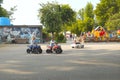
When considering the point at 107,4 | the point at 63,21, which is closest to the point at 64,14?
the point at 63,21

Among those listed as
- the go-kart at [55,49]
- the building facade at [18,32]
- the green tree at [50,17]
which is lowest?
the go-kart at [55,49]

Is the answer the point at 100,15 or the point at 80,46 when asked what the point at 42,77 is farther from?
the point at 100,15

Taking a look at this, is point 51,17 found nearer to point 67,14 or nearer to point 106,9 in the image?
point 67,14

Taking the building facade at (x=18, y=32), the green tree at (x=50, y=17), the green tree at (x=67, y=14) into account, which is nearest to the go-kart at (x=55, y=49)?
the building facade at (x=18, y=32)

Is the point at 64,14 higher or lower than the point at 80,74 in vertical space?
higher

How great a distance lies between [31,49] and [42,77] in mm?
14325

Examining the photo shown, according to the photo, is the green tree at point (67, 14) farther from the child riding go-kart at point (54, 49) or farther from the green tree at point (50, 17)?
the child riding go-kart at point (54, 49)

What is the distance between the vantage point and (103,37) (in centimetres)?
5612

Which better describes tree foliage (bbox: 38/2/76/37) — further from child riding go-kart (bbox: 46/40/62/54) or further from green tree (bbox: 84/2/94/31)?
green tree (bbox: 84/2/94/31)

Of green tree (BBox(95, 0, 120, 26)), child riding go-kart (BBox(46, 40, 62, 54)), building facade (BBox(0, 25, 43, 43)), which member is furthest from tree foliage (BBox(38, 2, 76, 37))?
child riding go-kart (BBox(46, 40, 62, 54))

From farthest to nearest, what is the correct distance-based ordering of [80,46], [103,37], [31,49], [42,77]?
[103,37] < [80,46] < [31,49] < [42,77]

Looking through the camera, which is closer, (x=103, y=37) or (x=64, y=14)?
(x=103, y=37)

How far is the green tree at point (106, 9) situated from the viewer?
7606 centimetres

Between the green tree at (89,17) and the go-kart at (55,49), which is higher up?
the green tree at (89,17)
